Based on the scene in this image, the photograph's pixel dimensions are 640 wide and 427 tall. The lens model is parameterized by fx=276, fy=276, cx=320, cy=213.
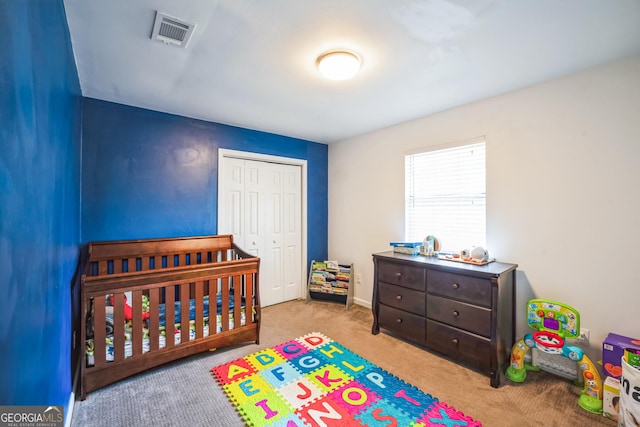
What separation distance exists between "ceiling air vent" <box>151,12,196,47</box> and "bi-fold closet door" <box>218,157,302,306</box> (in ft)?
5.41

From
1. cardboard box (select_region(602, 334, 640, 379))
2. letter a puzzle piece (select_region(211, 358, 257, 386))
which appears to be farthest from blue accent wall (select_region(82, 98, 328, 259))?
cardboard box (select_region(602, 334, 640, 379))

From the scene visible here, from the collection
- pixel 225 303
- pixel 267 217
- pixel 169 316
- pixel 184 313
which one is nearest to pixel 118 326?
pixel 169 316

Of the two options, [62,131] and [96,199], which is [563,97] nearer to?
[62,131]

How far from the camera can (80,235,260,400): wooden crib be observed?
1.92m

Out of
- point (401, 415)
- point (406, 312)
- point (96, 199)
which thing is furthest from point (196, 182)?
point (401, 415)

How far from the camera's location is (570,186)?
2107mm

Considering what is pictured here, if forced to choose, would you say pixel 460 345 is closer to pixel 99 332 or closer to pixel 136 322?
pixel 136 322

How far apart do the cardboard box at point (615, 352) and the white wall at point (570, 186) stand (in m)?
0.16

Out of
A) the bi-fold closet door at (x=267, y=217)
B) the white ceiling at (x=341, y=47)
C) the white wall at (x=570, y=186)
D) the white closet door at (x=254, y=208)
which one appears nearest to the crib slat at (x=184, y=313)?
the bi-fold closet door at (x=267, y=217)

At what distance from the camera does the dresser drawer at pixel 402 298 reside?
98.3 inches

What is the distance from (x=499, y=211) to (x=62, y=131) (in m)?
3.21

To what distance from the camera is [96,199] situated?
2.52 meters

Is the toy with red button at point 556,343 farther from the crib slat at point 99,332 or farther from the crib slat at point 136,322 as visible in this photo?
the crib slat at point 99,332

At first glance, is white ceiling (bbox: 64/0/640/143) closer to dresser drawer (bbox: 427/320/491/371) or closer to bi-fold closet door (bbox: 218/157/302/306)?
bi-fold closet door (bbox: 218/157/302/306)
